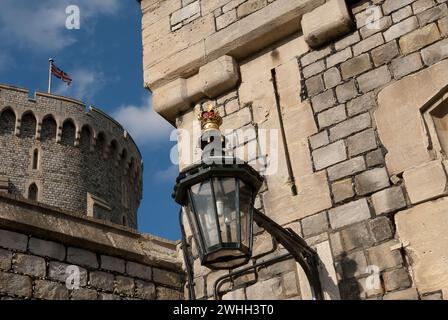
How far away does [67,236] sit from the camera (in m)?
4.69

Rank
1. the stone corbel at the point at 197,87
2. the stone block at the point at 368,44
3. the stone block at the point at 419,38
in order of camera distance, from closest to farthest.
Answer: the stone block at the point at 419,38
the stone block at the point at 368,44
the stone corbel at the point at 197,87

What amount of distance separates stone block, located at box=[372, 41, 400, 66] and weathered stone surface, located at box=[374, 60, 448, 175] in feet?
0.74

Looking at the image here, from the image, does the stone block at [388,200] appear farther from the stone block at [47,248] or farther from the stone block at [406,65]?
the stone block at [47,248]

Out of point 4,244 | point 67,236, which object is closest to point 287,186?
point 67,236

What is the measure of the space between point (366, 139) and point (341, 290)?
3.23 feet

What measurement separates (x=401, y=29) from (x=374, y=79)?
39 centimetres

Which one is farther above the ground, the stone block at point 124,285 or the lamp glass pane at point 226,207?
the stone block at point 124,285

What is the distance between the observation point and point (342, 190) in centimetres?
398

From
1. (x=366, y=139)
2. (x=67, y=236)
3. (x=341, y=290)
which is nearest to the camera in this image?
(x=341, y=290)

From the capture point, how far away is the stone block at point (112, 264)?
4.92 m

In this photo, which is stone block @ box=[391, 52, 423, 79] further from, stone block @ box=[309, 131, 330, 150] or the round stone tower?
the round stone tower

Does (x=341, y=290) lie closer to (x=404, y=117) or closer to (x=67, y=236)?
(x=404, y=117)

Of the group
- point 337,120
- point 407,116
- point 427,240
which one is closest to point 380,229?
point 427,240

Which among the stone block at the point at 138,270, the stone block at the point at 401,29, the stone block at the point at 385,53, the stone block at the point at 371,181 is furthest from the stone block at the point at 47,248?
the stone block at the point at 401,29
